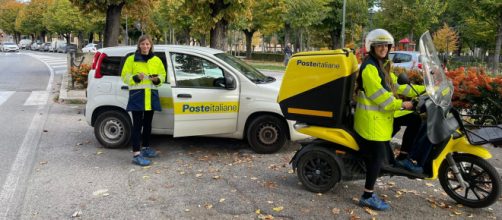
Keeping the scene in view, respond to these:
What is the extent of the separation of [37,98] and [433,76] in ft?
38.6

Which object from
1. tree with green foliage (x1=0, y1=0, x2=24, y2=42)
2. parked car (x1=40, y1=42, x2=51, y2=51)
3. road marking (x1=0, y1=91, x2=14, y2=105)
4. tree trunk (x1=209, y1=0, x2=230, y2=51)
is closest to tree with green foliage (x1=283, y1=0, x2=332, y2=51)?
tree trunk (x1=209, y1=0, x2=230, y2=51)

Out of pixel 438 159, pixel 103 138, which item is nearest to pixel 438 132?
pixel 438 159

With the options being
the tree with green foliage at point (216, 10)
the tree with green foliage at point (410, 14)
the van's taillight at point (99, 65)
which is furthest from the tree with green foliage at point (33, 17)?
the van's taillight at point (99, 65)

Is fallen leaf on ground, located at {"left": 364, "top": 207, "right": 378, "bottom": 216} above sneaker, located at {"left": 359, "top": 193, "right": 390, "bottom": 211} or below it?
below

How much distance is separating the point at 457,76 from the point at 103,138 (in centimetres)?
582

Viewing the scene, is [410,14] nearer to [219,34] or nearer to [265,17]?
[265,17]

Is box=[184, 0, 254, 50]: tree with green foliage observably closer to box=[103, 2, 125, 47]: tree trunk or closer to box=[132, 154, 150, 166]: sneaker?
box=[103, 2, 125, 47]: tree trunk

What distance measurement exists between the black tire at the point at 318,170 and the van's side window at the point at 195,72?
205 centimetres

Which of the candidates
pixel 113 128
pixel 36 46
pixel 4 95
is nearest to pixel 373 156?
pixel 113 128

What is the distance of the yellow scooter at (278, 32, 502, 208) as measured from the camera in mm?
4293

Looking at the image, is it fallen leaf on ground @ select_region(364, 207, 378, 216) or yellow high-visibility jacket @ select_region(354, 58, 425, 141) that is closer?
yellow high-visibility jacket @ select_region(354, 58, 425, 141)

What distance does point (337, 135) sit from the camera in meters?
4.77

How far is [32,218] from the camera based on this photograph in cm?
437

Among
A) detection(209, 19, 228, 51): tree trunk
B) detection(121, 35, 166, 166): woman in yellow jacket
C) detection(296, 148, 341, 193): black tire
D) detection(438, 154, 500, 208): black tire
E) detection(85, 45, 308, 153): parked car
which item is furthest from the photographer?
detection(209, 19, 228, 51): tree trunk
